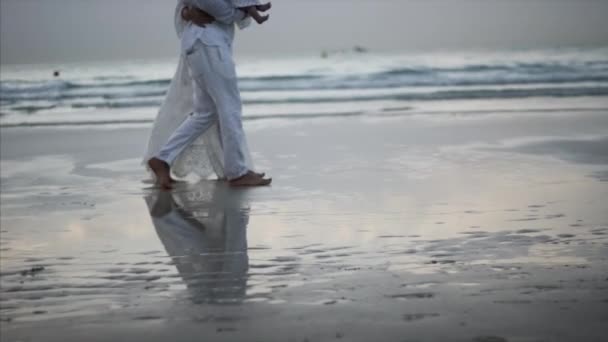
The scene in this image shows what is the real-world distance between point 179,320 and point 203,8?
354 centimetres

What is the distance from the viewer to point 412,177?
21.4ft

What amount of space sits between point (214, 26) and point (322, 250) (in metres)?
2.64

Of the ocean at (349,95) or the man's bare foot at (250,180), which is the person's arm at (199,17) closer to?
the man's bare foot at (250,180)

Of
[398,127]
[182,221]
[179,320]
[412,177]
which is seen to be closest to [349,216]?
[182,221]

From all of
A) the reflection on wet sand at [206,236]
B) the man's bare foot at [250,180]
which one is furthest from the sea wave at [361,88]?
the reflection on wet sand at [206,236]

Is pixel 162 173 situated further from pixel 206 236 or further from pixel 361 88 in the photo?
pixel 361 88

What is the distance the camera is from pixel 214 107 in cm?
656

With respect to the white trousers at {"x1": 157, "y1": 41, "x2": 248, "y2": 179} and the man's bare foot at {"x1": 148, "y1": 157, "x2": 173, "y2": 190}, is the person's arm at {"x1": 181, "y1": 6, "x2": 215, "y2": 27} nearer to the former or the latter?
the white trousers at {"x1": 157, "y1": 41, "x2": 248, "y2": 179}

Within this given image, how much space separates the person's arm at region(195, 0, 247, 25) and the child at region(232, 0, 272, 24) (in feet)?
0.11

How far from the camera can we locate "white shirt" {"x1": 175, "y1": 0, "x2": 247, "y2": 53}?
622cm

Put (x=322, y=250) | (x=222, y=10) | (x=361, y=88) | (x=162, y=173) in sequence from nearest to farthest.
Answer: (x=322, y=250) < (x=222, y=10) < (x=162, y=173) < (x=361, y=88)

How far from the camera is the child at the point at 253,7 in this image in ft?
20.6

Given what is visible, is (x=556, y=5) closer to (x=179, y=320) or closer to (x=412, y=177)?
(x=412, y=177)

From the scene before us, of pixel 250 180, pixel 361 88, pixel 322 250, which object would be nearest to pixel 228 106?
pixel 250 180
